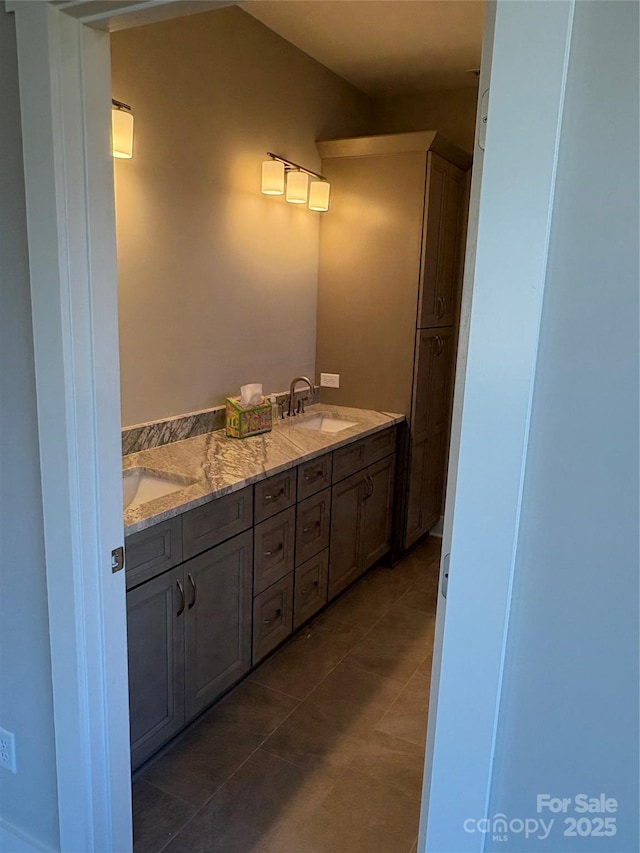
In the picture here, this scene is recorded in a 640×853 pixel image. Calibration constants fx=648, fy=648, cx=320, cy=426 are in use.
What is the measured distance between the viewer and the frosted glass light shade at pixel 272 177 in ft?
10.1

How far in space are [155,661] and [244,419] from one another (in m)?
1.21

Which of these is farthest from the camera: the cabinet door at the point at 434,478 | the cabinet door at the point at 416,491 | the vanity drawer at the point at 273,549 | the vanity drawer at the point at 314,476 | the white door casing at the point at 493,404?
the cabinet door at the point at 434,478

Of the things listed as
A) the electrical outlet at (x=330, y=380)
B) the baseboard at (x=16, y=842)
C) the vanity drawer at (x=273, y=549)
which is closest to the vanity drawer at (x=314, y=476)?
the vanity drawer at (x=273, y=549)

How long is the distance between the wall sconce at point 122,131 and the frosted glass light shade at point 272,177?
3.05 feet

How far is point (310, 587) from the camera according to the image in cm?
298

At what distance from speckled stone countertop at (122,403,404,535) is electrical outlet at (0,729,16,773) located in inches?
23.5

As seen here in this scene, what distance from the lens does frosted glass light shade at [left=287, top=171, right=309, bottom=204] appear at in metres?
3.27

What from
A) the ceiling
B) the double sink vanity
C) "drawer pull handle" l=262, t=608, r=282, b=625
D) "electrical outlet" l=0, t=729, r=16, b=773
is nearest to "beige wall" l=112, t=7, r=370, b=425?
the ceiling

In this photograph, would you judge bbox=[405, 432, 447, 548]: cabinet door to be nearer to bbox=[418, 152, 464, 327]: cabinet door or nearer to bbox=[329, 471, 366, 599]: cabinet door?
bbox=[329, 471, 366, 599]: cabinet door

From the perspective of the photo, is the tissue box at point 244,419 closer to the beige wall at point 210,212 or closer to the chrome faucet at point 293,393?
the beige wall at point 210,212

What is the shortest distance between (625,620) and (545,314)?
18.1 inches

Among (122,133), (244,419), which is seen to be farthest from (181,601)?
(122,133)

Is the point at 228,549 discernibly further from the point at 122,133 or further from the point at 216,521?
the point at 122,133

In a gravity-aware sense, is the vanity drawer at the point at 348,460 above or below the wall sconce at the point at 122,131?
below
